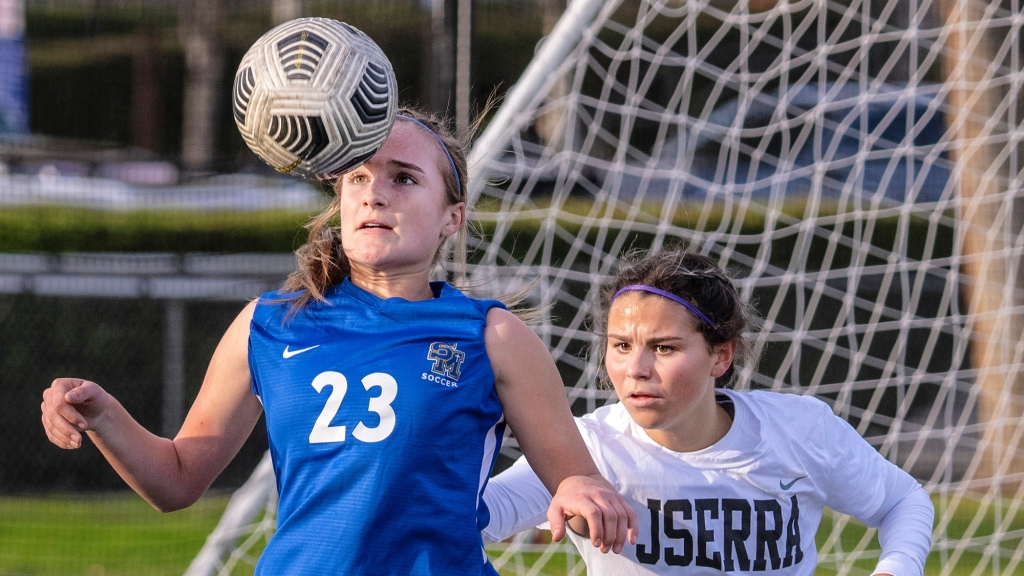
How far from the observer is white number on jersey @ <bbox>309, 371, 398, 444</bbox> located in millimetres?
2072

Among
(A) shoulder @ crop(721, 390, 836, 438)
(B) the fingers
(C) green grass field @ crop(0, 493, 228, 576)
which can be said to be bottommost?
(C) green grass field @ crop(0, 493, 228, 576)

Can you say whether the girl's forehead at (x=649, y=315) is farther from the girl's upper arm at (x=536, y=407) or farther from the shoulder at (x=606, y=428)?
the girl's upper arm at (x=536, y=407)

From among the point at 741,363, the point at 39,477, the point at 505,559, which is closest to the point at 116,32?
the point at 39,477

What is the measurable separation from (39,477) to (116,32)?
256 cm

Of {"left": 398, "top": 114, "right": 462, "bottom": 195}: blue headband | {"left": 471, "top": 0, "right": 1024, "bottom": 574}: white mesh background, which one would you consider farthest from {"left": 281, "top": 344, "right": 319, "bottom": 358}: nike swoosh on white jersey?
{"left": 471, "top": 0, "right": 1024, "bottom": 574}: white mesh background

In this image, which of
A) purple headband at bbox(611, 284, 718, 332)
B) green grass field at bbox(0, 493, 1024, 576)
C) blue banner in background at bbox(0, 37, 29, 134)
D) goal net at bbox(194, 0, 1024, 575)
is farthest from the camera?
blue banner in background at bbox(0, 37, 29, 134)

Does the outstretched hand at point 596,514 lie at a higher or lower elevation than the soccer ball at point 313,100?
lower

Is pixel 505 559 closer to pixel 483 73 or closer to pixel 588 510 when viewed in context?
pixel 588 510

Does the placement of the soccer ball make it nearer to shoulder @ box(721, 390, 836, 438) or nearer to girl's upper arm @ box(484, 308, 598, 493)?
girl's upper arm @ box(484, 308, 598, 493)

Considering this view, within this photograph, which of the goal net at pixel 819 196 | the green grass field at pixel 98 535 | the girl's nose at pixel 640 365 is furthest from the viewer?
the green grass field at pixel 98 535

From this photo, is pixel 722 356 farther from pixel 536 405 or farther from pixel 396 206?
pixel 396 206

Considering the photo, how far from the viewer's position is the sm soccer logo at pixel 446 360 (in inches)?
84.1

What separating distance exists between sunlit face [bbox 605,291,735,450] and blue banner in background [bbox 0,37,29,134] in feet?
16.2

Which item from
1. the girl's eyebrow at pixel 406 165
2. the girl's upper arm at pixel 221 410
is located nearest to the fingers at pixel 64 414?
the girl's upper arm at pixel 221 410
